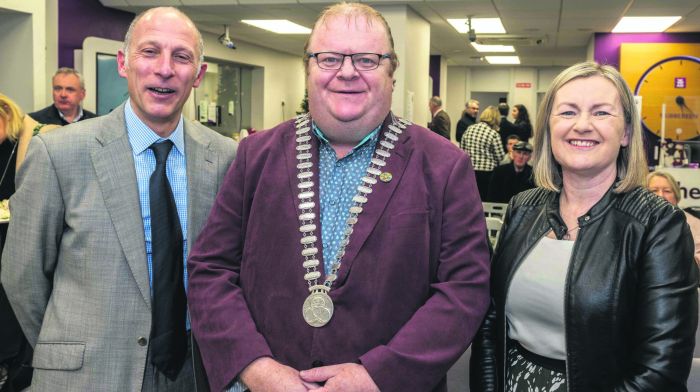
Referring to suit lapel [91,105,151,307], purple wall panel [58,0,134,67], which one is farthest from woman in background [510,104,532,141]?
suit lapel [91,105,151,307]

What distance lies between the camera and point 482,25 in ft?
31.6

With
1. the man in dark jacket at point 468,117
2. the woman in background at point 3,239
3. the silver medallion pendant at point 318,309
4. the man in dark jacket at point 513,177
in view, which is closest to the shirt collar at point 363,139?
the silver medallion pendant at point 318,309

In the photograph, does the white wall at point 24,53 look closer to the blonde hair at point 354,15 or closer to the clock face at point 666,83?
the blonde hair at point 354,15

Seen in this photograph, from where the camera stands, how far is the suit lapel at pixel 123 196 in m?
1.71

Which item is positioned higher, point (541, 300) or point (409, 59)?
point (409, 59)

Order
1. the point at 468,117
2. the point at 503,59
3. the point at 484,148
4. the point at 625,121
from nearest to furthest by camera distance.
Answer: the point at 625,121 < the point at 484,148 < the point at 468,117 < the point at 503,59

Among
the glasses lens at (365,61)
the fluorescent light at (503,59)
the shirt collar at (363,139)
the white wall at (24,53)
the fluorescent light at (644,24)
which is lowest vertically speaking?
the shirt collar at (363,139)

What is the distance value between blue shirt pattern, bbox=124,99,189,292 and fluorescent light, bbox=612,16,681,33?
26.5ft

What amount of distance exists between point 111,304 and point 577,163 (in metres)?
1.20

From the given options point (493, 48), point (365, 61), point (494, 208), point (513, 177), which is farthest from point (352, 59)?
point (493, 48)

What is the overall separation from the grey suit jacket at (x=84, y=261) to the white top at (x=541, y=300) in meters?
0.93

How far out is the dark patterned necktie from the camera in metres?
1.74

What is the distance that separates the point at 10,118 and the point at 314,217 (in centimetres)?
339

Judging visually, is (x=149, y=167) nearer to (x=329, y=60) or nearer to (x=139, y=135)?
(x=139, y=135)
